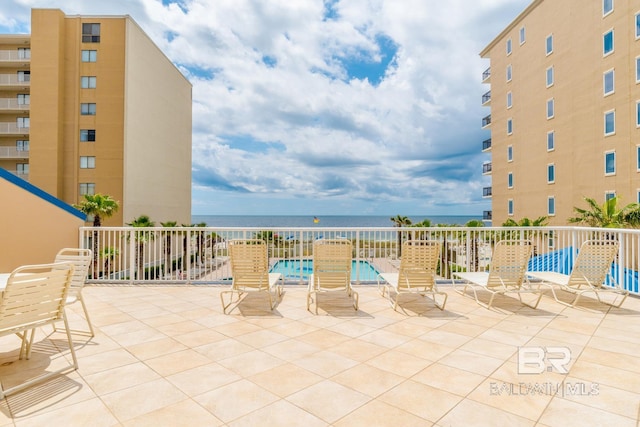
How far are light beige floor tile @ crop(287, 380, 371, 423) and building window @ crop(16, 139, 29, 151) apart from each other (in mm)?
32820

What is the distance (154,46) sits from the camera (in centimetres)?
2678

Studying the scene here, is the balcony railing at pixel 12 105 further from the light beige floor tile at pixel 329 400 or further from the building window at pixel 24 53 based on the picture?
the light beige floor tile at pixel 329 400

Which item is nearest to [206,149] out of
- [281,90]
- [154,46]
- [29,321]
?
[154,46]

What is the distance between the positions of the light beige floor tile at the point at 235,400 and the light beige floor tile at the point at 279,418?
0.05 m

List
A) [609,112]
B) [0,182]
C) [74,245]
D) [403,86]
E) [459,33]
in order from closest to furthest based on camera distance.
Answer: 1. [0,182]
2. [74,245]
3. [459,33]
4. [609,112]
5. [403,86]

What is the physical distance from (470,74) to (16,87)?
117ft

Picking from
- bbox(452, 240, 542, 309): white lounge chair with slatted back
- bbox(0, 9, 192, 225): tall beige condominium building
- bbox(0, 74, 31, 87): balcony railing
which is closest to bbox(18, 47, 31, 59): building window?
bbox(0, 9, 192, 225): tall beige condominium building

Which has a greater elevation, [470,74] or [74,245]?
[470,74]

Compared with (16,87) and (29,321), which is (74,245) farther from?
(16,87)

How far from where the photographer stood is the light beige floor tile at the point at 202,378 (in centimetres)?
246

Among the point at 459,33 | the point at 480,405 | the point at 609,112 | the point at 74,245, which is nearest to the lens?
the point at 480,405

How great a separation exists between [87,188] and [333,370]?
1058 inches

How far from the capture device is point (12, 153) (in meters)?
25.4

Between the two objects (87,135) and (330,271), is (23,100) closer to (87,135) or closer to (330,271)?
(87,135)
